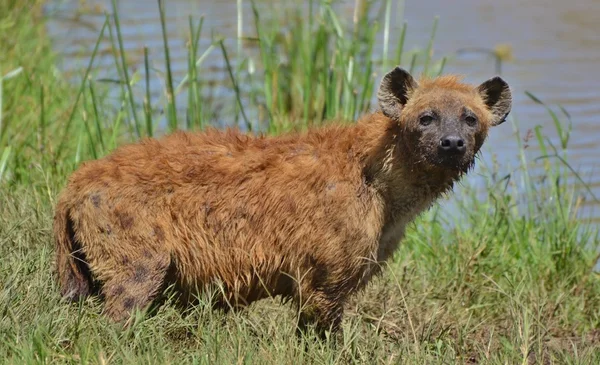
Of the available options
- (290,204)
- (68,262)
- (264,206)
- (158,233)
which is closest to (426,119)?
(290,204)

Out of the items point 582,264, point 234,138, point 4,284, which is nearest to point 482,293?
point 582,264

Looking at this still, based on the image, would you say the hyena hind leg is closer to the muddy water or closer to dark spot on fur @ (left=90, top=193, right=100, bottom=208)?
dark spot on fur @ (left=90, top=193, right=100, bottom=208)

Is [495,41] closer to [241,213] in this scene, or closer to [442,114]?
[442,114]

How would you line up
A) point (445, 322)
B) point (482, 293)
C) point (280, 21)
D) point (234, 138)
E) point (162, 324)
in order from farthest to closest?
point (280, 21) < point (482, 293) < point (445, 322) < point (234, 138) < point (162, 324)

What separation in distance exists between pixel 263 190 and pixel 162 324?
2.59 ft

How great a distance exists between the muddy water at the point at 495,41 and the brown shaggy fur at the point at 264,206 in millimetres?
3280

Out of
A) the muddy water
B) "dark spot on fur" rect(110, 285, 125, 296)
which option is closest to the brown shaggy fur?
"dark spot on fur" rect(110, 285, 125, 296)

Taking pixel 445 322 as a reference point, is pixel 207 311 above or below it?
above

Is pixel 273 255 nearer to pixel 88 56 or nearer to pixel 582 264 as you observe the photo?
pixel 582 264

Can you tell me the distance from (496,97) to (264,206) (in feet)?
4.19

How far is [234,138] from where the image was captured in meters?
5.54

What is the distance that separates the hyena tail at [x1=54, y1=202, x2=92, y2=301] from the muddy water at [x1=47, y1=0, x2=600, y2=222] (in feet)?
13.5

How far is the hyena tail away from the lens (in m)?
5.23

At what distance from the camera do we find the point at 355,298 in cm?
596
